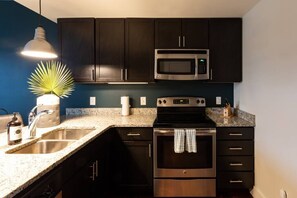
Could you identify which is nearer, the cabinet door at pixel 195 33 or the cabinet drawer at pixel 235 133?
the cabinet drawer at pixel 235 133

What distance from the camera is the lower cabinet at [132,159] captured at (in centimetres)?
241

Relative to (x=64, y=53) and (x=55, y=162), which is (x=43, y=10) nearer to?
(x=64, y=53)

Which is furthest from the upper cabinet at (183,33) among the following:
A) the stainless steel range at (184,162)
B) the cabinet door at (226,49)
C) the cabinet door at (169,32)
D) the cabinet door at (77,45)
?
the stainless steel range at (184,162)

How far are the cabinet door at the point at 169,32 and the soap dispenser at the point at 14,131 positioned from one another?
5.95 ft

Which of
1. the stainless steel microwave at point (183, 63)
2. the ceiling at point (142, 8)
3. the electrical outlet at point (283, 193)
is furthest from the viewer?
the stainless steel microwave at point (183, 63)

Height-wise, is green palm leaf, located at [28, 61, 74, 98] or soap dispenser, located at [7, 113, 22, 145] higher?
green palm leaf, located at [28, 61, 74, 98]

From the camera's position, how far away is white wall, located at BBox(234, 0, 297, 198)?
1640mm

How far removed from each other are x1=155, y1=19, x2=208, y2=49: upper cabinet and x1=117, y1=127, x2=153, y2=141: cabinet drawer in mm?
1092

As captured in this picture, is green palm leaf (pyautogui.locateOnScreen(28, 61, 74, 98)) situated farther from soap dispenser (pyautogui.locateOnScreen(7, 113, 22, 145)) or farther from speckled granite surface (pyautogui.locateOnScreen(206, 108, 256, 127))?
speckled granite surface (pyautogui.locateOnScreen(206, 108, 256, 127))

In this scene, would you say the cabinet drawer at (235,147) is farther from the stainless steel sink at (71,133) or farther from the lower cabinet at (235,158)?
the stainless steel sink at (71,133)

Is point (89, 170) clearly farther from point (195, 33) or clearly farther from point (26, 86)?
point (195, 33)

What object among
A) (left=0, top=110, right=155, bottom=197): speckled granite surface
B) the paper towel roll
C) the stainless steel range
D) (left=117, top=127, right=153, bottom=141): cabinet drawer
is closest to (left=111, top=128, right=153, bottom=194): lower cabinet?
(left=117, top=127, right=153, bottom=141): cabinet drawer

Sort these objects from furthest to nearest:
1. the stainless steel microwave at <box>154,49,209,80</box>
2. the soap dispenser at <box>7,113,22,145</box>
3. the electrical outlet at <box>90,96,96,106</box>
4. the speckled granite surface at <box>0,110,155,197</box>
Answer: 1. the electrical outlet at <box>90,96,96,106</box>
2. the stainless steel microwave at <box>154,49,209,80</box>
3. the soap dispenser at <box>7,113,22,145</box>
4. the speckled granite surface at <box>0,110,155,197</box>

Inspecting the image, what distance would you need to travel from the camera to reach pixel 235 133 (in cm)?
236
